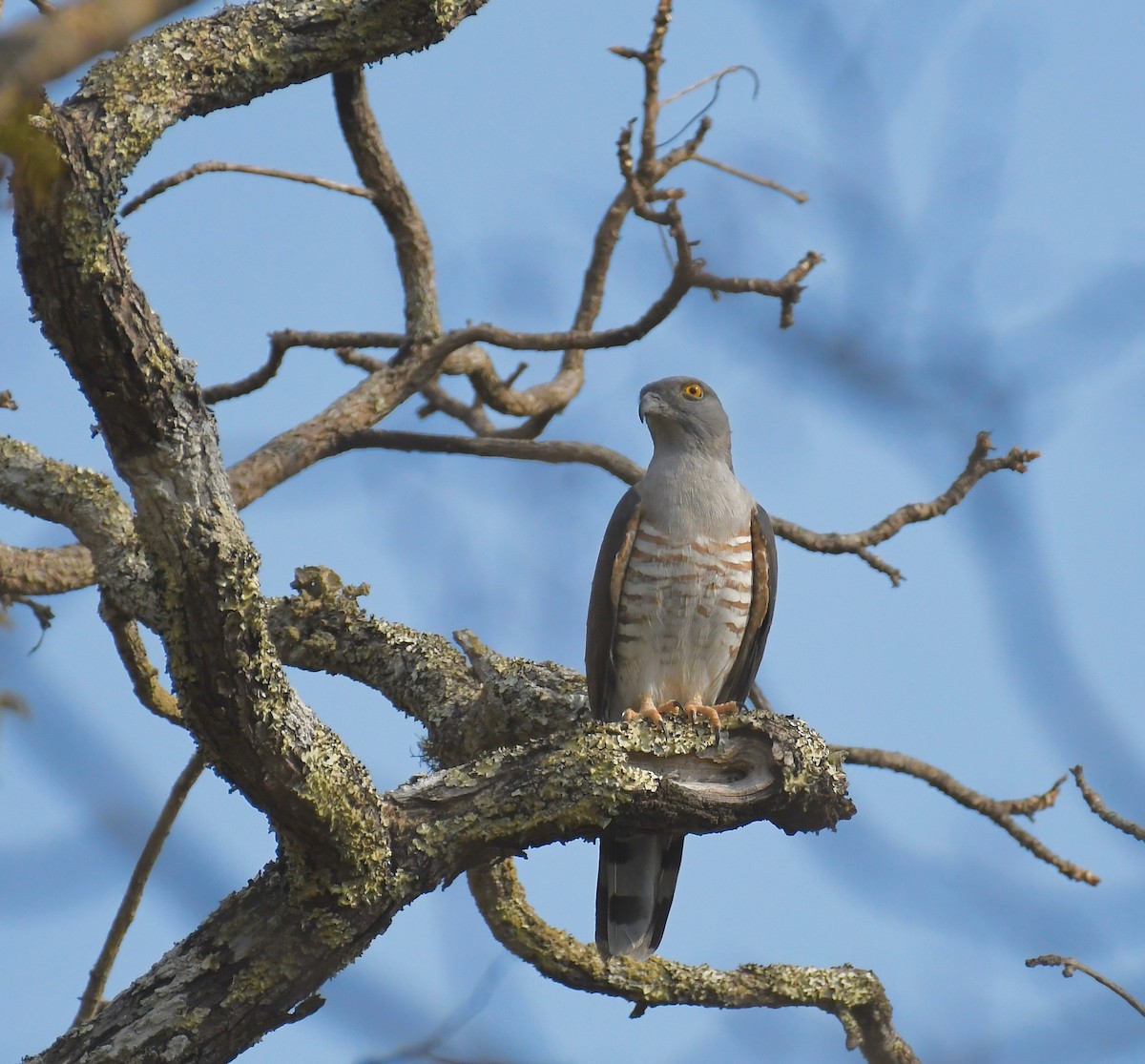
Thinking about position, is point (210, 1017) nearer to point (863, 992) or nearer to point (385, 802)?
point (385, 802)

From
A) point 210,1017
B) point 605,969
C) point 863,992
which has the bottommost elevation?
point 210,1017

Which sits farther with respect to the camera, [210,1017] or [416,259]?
[416,259]

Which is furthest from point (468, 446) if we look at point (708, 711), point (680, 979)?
point (680, 979)

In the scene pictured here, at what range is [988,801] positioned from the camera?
5965mm

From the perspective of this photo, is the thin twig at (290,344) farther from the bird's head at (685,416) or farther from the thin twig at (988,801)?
the thin twig at (988,801)

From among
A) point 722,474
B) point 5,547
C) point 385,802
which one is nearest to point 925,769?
point 722,474

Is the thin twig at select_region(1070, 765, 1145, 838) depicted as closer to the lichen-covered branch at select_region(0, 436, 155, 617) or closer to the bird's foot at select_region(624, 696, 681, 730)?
the bird's foot at select_region(624, 696, 681, 730)

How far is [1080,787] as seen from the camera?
4.23 meters

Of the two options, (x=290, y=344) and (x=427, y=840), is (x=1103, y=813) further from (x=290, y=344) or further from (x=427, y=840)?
(x=290, y=344)

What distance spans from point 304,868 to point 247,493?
9.39ft

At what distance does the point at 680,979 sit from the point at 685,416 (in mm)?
2637

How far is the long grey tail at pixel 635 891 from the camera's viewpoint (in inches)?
204

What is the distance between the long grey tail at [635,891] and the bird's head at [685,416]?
6.45 feet

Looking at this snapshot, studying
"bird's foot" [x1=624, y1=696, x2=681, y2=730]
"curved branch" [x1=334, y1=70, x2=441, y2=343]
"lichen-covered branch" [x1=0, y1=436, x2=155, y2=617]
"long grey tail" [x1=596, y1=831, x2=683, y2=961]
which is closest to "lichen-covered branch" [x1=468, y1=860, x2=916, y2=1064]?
"long grey tail" [x1=596, y1=831, x2=683, y2=961]
